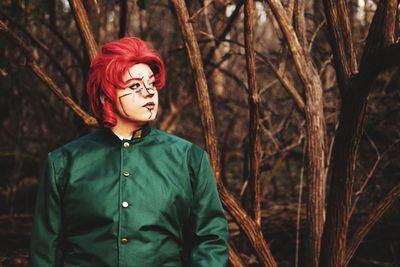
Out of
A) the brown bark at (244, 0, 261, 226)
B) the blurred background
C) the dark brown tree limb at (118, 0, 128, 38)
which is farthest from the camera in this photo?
the blurred background

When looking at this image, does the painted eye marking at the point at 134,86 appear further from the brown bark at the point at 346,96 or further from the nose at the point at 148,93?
the brown bark at the point at 346,96

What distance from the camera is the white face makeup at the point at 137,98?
1859mm

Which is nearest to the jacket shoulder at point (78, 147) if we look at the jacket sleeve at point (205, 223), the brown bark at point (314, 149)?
the jacket sleeve at point (205, 223)

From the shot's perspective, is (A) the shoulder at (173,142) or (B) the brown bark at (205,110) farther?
(B) the brown bark at (205,110)

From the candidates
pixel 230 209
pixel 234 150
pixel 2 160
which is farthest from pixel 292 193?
pixel 230 209

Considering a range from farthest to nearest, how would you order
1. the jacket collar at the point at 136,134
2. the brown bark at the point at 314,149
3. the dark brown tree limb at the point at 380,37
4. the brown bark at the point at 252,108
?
the brown bark at the point at 314,149, the brown bark at the point at 252,108, the dark brown tree limb at the point at 380,37, the jacket collar at the point at 136,134

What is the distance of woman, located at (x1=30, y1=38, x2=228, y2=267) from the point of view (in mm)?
1794

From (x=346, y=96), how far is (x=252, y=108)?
1.31 feet

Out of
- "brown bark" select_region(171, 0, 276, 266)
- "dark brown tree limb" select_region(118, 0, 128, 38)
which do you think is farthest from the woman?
"dark brown tree limb" select_region(118, 0, 128, 38)

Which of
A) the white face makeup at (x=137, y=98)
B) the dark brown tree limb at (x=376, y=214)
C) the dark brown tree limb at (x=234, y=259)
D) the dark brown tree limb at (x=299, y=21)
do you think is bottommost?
the dark brown tree limb at (x=234, y=259)

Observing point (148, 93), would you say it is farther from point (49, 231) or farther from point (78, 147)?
point (49, 231)

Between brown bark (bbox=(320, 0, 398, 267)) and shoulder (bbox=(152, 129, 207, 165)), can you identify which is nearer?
shoulder (bbox=(152, 129, 207, 165))

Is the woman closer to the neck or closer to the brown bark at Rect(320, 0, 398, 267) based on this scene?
the neck

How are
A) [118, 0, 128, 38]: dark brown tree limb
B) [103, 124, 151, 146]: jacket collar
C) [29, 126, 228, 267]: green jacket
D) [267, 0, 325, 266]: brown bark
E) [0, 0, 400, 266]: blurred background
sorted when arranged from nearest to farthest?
[29, 126, 228, 267]: green jacket
[103, 124, 151, 146]: jacket collar
[267, 0, 325, 266]: brown bark
[118, 0, 128, 38]: dark brown tree limb
[0, 0, 400, 266]: blurred background
